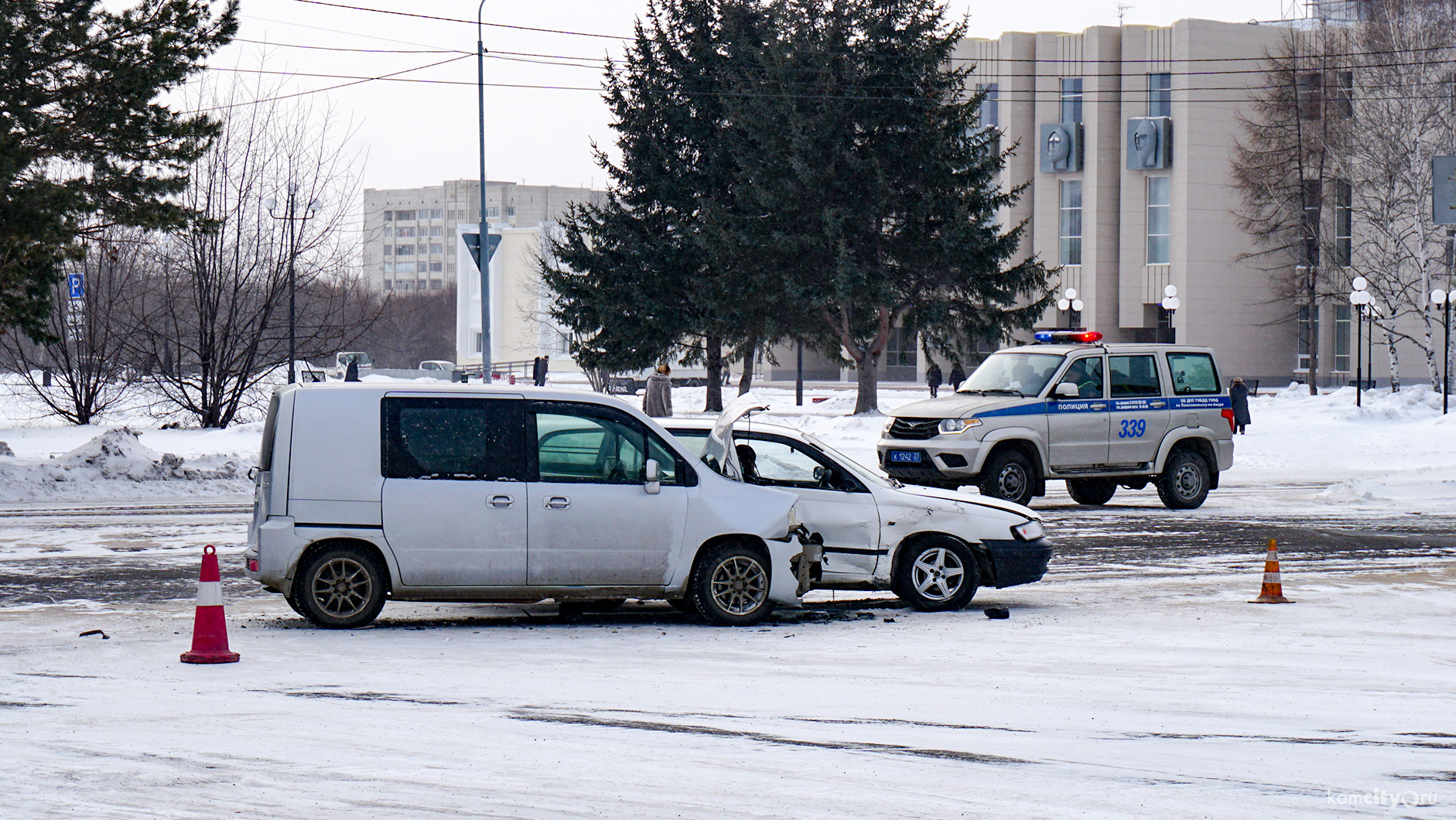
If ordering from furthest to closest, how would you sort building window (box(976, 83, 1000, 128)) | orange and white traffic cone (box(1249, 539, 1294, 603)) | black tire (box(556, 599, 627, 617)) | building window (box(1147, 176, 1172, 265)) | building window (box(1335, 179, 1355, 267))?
1. building window (box(976, 83, 1000, 128))
2. building window (box(1147, 176, 1172, 265))
3. building window (box(1335, 179, 1355, 267))
4. orange and white traffic cone (box(1249, 539, 1294, 603))
5. black tire (box(556, 599, 627, 617))

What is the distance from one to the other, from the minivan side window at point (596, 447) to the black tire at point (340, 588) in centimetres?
133

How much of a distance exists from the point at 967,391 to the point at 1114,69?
2240 inches

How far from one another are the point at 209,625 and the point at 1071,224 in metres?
67.8

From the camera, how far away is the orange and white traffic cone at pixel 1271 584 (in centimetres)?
1096

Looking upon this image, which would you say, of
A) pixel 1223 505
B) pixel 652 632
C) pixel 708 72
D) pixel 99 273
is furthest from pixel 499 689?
pixel 708 72

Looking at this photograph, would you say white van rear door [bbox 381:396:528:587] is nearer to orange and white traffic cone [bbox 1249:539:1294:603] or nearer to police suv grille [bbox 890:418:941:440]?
orange and white traffic cone [bbox 1249:539:1294:603]

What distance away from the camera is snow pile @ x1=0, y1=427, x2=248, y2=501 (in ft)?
63.8

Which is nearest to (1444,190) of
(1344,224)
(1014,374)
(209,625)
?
(1014,374)

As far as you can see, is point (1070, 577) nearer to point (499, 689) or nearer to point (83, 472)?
point (499, 689)

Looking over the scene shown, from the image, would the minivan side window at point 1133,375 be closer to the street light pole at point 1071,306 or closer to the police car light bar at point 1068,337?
the police car light bar at point 1068,337

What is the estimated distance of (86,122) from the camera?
1878cm

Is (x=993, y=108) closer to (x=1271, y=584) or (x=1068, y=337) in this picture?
(x=1068, y=337)

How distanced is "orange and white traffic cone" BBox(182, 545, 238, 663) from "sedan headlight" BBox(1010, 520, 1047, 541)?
18.2 ft

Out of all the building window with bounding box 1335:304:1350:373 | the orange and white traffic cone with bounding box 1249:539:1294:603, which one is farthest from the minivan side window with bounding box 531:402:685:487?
the building window with bounding box 1335:304:1350:373
